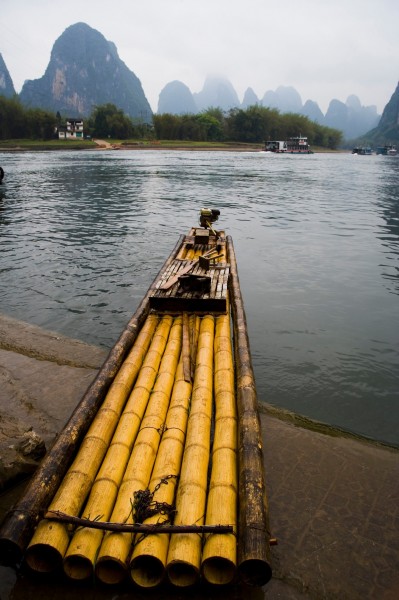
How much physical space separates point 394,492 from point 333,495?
887mm

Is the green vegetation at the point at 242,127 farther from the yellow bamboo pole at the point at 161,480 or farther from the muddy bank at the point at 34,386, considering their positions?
the yellow bamboo pole at the point at 161,480

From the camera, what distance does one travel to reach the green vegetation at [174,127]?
122 metres

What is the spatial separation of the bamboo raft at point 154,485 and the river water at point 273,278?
2.62 m

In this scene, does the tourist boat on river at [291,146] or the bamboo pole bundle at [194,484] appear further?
the tourist boat on river at [291,146]

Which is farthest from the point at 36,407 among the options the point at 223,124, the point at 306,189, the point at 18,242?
the point at 223,124

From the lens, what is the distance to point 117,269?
15789 millimetres

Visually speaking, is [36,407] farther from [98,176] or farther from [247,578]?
[98,176]

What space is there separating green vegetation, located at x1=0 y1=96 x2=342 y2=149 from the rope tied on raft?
121 m

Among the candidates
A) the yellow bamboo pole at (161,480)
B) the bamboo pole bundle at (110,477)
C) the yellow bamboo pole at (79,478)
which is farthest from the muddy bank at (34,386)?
the yellow bamboo pole at (161,480)

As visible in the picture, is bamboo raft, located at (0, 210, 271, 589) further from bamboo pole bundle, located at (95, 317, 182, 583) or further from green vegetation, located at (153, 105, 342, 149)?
green vegetation, located at (153, 105, 342, 149)

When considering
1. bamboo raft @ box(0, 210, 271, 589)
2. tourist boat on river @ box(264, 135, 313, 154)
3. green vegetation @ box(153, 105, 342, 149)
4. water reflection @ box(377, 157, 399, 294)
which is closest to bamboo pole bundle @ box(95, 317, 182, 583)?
bamboo raft @ box(0, 210, 271, 589)

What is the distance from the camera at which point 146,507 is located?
4.22 metres

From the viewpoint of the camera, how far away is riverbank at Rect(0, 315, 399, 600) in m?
4.53

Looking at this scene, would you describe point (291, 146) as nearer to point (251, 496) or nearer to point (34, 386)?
point (34, 386)
